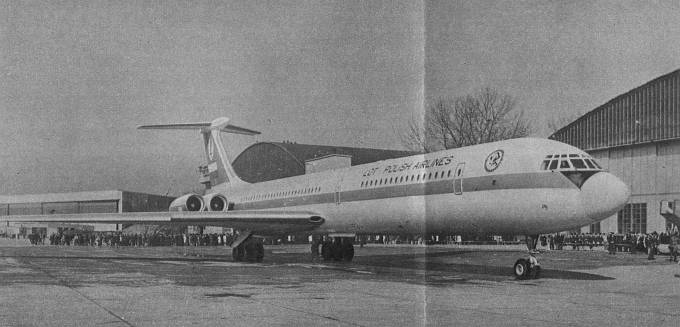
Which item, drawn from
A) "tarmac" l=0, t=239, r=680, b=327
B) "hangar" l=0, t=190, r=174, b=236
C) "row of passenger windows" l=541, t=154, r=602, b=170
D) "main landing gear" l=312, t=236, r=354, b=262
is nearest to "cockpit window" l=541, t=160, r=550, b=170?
"row of passenger windows" l=541, t=154, r=602, b=170

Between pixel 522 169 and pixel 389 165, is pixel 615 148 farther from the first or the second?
pixel 522 169

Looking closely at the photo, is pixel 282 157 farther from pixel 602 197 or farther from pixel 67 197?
pixel 602 197

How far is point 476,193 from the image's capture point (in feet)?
53.0

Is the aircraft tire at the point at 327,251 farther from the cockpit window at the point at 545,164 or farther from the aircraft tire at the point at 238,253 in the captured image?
the cockpit window at the point at 545,164

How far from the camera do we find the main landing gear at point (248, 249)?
82.4 ft

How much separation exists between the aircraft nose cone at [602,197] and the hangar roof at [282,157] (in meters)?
52.2

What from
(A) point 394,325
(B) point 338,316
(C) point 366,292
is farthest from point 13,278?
(A) point 394,325

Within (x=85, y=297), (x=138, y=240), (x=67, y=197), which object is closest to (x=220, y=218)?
(x=85, y=297)

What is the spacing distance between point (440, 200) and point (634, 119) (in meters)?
25.9

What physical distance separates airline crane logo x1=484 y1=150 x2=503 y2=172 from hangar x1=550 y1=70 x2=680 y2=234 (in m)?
22.6

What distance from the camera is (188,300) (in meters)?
11.1

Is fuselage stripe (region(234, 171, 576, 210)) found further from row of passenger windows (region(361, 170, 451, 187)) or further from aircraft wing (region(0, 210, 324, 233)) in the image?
aircraft wing (region(0, 210, 324, 233))

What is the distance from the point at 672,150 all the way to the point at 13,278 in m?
33.6

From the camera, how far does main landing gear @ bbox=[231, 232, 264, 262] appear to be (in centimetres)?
2511
